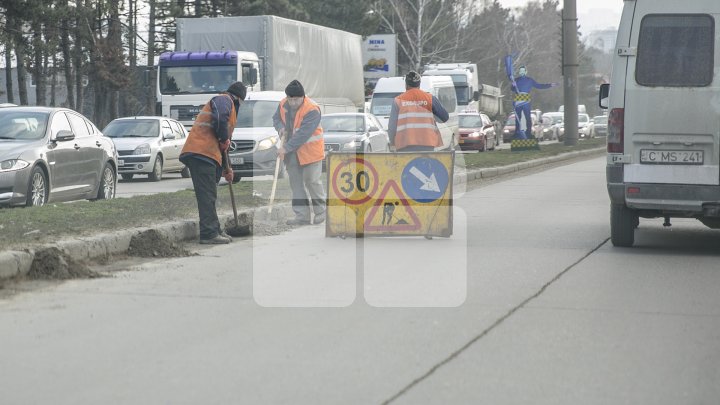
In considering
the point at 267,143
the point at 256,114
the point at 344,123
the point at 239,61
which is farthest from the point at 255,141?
the point at 239,61

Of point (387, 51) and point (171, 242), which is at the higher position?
point (387, 51)

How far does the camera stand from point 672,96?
10.9m

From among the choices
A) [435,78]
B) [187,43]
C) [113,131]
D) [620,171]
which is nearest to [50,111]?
[620,171]

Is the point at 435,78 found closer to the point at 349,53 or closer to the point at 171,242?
the point at 349,53

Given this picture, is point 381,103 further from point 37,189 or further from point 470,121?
point 37,189

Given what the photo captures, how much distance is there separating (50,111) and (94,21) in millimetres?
33992

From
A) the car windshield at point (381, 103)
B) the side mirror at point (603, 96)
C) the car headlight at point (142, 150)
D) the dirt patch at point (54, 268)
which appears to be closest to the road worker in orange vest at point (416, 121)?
the side mirror at point (603, 96)

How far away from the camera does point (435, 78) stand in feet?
129

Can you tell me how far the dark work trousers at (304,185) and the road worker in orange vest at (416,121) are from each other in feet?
3.54

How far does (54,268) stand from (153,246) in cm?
180

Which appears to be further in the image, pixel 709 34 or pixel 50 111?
pixel 50 111

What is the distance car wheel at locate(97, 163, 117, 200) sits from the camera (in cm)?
1733

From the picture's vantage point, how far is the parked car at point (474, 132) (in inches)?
1784

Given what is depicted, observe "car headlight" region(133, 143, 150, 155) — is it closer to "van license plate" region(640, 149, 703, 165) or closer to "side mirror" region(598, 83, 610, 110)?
"side mirror" region(598, 83, 610, 110)
